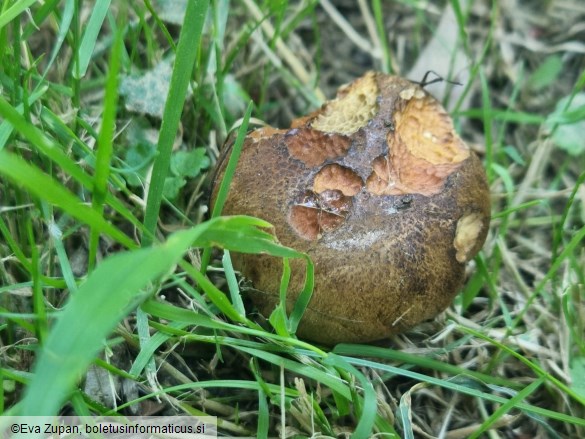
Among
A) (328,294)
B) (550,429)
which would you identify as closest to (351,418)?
(328,294)

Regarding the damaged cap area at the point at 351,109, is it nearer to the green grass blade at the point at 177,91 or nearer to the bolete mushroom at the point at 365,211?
the bolete mushroom at the point at 365,211

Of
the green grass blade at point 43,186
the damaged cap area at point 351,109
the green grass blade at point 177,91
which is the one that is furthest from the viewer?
the damaged cap area at point 351,109

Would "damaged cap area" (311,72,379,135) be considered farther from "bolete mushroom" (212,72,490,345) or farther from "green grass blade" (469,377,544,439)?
"green grass blade" (469,377,544,439)

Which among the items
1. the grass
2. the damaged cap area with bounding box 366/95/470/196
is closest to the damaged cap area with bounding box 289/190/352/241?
the damaged cap area with bounding box 366/95/470/196

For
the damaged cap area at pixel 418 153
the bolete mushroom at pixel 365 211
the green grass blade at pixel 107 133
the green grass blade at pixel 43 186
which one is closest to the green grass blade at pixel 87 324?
the green grass blade at pixel 43 186

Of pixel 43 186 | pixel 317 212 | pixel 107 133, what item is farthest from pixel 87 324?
pixel 317 212

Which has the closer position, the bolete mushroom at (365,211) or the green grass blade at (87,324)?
the green grass blade at (87,324)

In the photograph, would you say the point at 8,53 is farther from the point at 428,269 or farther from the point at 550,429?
the point at 550,429
